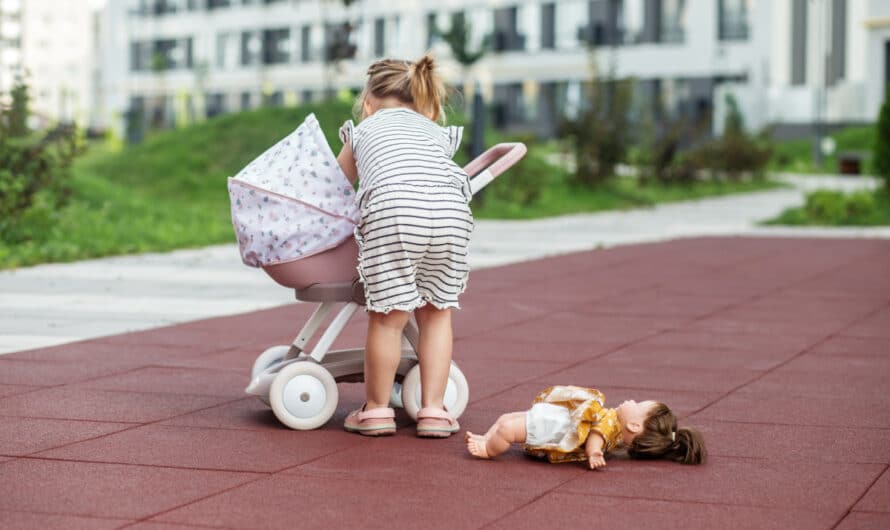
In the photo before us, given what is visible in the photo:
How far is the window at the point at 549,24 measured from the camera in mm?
57844

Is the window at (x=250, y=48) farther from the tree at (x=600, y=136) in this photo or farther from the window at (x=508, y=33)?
the tree at (x=600, y=136)

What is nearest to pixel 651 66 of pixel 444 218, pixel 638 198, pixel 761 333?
pixel 638 198

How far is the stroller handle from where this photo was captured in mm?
5906

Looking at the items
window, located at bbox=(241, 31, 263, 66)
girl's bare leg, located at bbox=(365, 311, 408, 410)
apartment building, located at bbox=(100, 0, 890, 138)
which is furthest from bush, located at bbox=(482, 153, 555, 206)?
window, located at bbox=(241, 31, 263, 66)

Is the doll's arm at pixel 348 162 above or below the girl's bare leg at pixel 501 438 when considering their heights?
above

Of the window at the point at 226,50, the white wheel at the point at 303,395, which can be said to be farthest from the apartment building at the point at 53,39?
the white wheel at the point at 303,395

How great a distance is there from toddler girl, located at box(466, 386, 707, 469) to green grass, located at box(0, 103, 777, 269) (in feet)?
26.0

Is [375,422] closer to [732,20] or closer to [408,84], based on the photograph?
[408,84]

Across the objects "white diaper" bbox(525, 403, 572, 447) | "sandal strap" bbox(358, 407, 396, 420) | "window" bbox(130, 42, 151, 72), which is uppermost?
"window" bbox(130, 42, 151, 72)

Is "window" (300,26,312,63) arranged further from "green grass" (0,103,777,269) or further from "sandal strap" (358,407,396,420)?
"sandal strap" (358,407,396,420)

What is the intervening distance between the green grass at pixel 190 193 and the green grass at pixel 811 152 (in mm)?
8140

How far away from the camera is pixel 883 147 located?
21562 millimetres

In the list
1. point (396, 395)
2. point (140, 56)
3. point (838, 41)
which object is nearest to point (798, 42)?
point (838, 41)

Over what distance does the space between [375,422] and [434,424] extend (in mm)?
216
